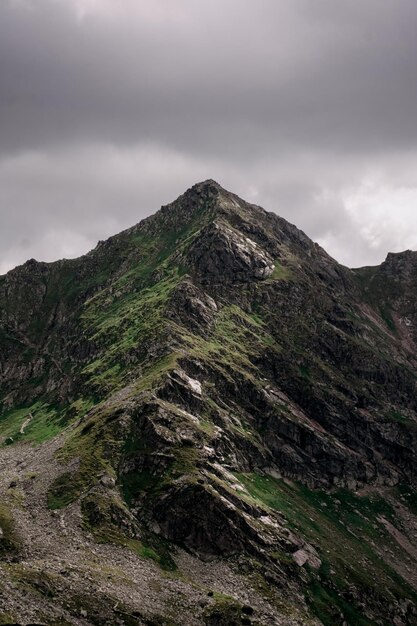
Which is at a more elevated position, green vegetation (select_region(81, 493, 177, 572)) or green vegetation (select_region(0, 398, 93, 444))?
green vegetation (select_region(0, 398, 93, 444))

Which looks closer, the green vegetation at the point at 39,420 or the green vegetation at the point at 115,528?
the green vegetation at the point at 115,528

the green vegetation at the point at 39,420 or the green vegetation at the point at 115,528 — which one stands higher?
the green vegetation at the point at 39,420

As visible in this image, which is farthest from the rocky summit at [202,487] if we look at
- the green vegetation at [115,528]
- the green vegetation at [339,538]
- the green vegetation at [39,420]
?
the green vegetation at [39,420]

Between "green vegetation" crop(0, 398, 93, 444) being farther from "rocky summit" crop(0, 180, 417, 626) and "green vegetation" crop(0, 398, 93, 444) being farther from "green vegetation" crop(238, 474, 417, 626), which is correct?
"green vegetation" crop(238, 474, 417, 626)

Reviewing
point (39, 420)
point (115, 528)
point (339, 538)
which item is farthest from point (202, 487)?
point (39, 420)

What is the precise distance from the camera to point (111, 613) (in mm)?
77062

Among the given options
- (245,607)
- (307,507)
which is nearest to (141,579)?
(245,607)

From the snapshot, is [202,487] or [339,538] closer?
[202,487]

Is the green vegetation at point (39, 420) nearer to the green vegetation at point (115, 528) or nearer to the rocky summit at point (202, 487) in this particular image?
the rocky summit at point (202, 487)

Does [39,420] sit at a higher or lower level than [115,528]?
higher

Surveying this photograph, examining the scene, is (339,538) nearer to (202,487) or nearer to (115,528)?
(202,487)

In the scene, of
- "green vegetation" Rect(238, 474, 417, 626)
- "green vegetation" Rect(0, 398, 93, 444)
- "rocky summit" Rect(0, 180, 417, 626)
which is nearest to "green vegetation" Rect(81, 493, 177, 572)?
"rocky summit" Rect(0, 180, 417, 626)

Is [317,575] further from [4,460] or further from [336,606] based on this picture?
[4,460]

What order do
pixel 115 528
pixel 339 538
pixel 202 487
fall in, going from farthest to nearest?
1. pixel 339 538
2. pixel 202 487
3. pixel 115 528
